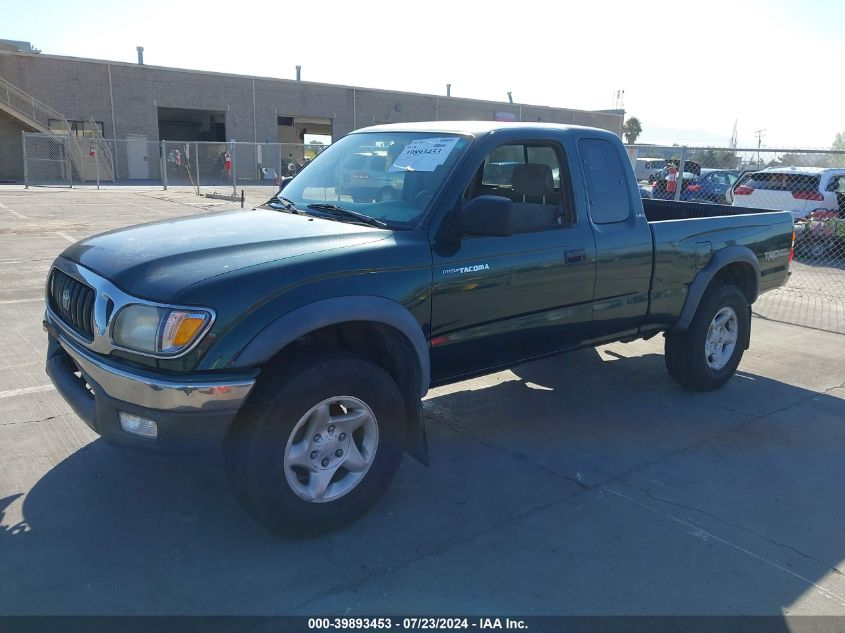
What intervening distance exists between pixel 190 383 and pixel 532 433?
259 cm

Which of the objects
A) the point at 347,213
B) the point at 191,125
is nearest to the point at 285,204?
the point at 347,213

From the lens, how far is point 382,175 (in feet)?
13.9

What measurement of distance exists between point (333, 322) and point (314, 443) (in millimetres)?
587

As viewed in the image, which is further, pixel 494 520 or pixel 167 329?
pixel 494 520

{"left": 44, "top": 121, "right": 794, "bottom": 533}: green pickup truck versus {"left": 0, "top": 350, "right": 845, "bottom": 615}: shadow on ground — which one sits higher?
{"left": 44, "top": 121, "right": 794, "bottom": 533}: green pickup truck

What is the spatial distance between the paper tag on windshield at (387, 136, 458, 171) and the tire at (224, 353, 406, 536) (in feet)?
4.22

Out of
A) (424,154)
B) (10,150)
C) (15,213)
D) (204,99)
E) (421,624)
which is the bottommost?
(421,624)

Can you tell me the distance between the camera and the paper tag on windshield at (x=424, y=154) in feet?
13.3

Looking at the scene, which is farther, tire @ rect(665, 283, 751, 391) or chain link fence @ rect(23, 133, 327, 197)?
chain link fence @ rect(23, 133, 327, 197)

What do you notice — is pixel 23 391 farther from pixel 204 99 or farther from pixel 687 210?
pixel 204 99

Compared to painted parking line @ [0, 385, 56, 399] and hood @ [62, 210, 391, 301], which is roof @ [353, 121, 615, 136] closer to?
hood @ [62, 210, 391, 301]

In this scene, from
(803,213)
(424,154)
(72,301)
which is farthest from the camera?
(803,213)

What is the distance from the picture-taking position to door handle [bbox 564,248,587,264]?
438 cm

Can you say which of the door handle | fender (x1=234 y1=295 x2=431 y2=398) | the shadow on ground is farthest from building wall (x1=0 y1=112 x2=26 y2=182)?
fender (x1=234 y1=295 x2=431 y2=398)
